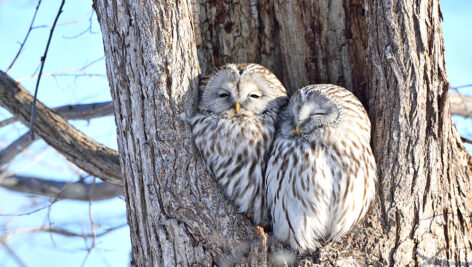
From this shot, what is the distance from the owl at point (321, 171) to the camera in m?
3.21

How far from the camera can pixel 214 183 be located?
334cm

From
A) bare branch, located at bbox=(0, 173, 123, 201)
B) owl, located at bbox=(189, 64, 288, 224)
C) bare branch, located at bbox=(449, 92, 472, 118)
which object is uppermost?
owl, located at bbox=(189, 64, 288, 224)

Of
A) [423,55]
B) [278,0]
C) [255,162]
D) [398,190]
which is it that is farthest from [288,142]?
[278,0]

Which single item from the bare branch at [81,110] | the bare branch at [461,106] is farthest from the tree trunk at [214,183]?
the bare branch at [461,106]

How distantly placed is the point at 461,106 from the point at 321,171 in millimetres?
3168

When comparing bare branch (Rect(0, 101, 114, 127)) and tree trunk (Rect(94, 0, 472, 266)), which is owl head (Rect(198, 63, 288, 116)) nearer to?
tree trunk (Rect(94, 0, 472, 266))

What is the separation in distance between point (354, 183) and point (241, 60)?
132 centimetres

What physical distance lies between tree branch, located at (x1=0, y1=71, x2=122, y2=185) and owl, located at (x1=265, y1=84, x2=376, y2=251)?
1.63 m

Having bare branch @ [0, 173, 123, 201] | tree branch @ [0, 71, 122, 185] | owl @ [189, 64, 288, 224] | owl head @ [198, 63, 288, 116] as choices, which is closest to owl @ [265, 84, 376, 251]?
owl @ [189, 64, 288, 224]

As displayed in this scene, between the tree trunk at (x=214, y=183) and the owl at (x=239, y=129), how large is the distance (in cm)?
9

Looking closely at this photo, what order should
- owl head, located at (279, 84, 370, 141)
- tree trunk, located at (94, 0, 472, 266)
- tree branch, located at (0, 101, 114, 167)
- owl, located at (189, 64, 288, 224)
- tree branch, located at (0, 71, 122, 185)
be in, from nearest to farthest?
tree trunk, located at (94, 0, 472, 266), owl head, located at (279, 84, 370, 141), owl, located at (189, 64, 288, 224), tree branch, located at (0, 71, 122, 185), tree branch, located at (0, 101, 114, 167)

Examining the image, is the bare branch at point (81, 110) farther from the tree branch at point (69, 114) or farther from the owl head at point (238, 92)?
the owl head at point (238, 92)

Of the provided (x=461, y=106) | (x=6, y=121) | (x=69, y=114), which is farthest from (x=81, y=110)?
(x=461, y=106)

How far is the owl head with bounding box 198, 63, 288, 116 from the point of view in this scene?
137 inches
